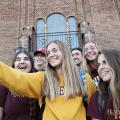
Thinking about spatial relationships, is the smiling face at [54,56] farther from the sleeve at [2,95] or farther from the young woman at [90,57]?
the young woman at [90,57]

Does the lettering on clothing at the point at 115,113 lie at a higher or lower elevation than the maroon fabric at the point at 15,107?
lower

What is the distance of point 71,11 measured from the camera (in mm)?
15008

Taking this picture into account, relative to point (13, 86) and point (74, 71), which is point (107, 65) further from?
point (13, 86)

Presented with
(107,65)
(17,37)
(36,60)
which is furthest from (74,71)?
(17,37)

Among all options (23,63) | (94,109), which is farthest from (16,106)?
(94,109)

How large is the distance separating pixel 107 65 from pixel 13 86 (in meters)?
1.11

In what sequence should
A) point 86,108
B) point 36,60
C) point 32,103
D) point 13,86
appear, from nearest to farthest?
point 13,86 → point 86,108 → point 32,103 → point 36,60

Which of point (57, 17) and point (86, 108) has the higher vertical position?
point (57, 17)

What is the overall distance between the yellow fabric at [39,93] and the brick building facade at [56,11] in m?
10.6

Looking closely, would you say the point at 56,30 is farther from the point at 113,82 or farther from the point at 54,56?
the point at 113,82

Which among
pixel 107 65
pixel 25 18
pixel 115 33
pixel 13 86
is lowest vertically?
pixel 13 86

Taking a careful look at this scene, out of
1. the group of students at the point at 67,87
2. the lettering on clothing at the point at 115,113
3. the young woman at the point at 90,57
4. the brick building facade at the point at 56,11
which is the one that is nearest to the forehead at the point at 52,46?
the group of students at the point at 67,87

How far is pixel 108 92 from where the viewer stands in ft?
10.5

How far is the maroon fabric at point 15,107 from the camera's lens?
3.61 meters
